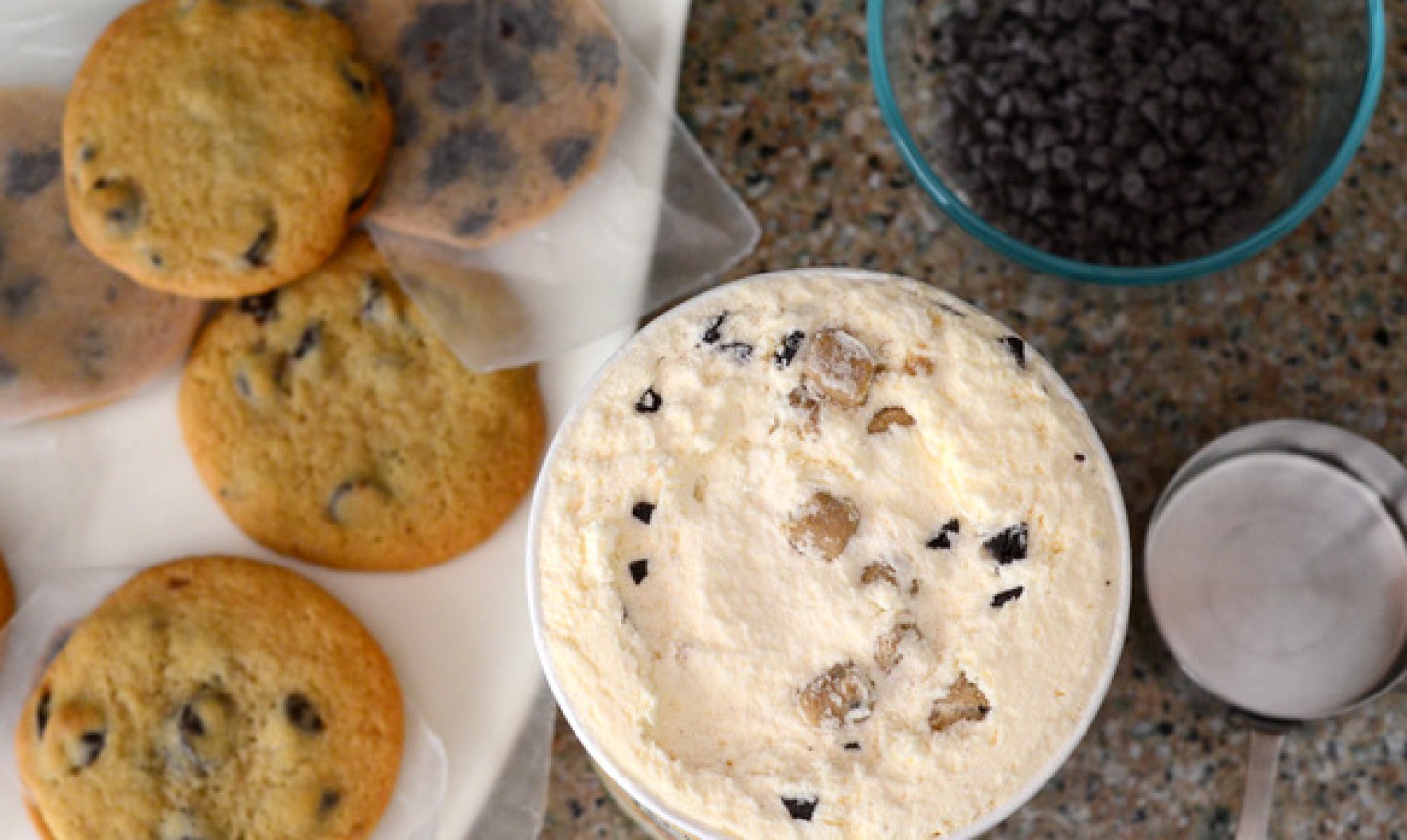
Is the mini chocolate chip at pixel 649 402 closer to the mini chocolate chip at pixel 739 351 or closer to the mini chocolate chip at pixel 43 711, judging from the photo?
the mini chocolate chip at pixel 739 351

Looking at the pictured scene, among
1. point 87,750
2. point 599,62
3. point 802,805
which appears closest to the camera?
point 802,805

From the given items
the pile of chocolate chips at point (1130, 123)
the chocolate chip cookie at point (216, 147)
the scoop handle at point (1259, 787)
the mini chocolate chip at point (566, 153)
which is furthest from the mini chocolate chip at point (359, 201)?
the scoop handle at point (1259, 787)

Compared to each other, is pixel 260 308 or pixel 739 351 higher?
pixel 739 351

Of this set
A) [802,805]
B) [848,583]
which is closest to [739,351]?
[848,583]

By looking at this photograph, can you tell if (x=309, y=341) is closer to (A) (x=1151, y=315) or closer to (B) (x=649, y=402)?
(B) (x=649, y=402)

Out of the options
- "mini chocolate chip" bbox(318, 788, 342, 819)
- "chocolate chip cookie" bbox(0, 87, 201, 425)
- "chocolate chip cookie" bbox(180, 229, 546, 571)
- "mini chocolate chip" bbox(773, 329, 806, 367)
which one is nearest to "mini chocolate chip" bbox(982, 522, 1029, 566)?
"mini chocolate chip" bbox(773, 329, 806, 367)
